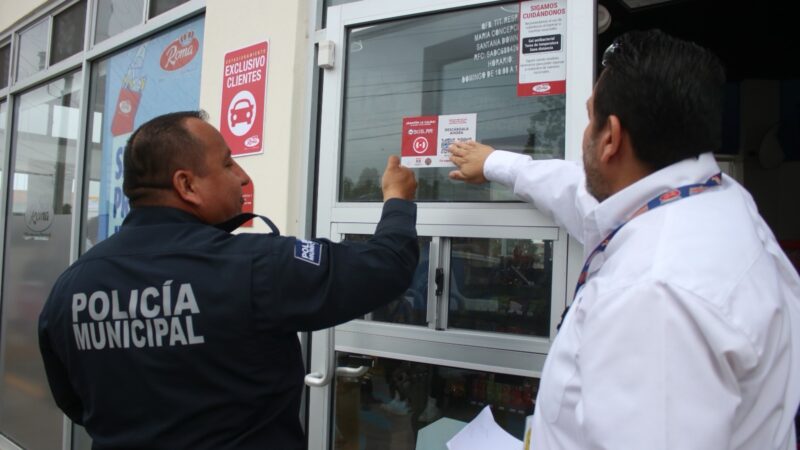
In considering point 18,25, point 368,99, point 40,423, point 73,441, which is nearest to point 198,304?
point 368,99

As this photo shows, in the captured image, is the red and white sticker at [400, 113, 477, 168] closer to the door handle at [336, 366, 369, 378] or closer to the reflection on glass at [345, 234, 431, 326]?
the reflection on glass at [345, 234, 431, 326]

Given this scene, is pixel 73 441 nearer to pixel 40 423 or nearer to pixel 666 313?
pixel 40 423

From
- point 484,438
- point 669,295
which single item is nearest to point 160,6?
point 484,438

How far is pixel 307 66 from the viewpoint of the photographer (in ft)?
6.95

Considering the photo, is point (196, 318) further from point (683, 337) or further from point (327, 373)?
point (683, 337)

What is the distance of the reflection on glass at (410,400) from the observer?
171cm

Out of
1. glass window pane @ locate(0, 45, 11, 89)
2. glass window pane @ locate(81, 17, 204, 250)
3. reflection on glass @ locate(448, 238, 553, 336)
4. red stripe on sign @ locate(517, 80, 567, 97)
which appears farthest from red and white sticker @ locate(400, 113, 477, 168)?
glass window pane @ locate(0, 45, 11, 89)

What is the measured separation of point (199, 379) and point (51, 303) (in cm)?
46

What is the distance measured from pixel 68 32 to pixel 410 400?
11.6 feet

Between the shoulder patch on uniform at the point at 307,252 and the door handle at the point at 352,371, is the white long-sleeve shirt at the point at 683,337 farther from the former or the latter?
the door handle at the point at 352,371

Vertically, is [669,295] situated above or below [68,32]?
below

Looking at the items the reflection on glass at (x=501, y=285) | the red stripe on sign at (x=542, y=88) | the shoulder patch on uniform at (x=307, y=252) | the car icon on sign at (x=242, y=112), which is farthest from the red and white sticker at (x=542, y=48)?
the car icon on sign at (x=242, y=112)

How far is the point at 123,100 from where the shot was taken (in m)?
3.18

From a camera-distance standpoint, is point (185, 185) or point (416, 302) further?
point (416, 302)
